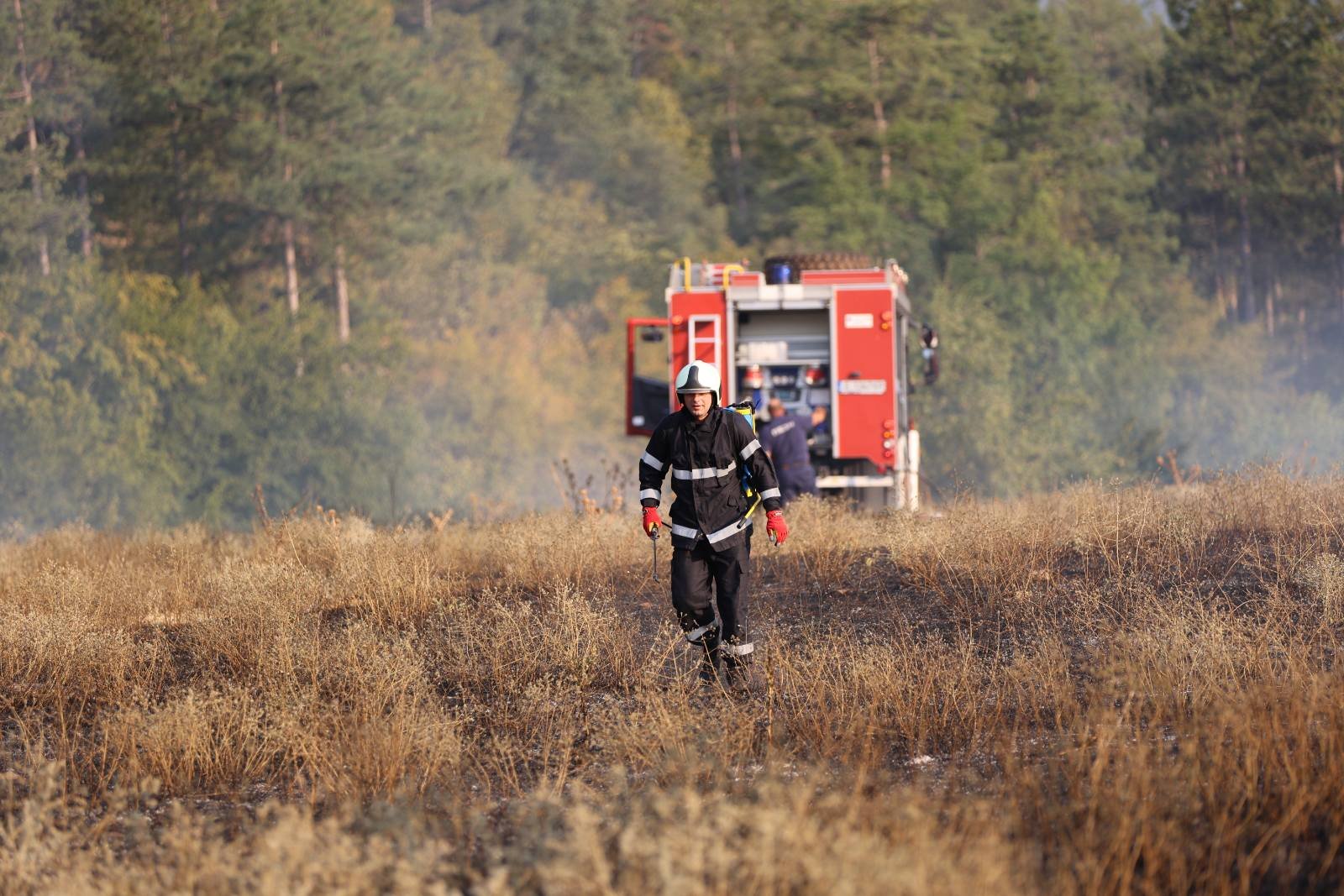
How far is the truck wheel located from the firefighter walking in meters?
7.79

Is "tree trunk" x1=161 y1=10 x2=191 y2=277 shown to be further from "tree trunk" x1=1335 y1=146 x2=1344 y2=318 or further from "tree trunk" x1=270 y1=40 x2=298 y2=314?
"tree trunk" x1=1335 y1=146 x2=1344 y2=318

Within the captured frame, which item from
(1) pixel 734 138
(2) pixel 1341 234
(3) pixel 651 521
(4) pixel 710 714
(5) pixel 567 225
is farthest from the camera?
(1) pixel 734 138

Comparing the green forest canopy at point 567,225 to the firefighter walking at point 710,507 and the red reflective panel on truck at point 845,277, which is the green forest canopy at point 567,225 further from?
the firefighter walking at point 710,507

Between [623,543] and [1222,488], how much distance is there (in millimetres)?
4273

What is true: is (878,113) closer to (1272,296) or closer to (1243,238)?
(1243,238)

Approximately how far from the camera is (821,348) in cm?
1569

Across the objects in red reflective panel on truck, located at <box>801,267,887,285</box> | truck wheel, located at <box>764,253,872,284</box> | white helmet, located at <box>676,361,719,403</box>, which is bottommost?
white helmet, located at <box>676,361,719,403</box>

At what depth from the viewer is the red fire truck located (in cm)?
1502

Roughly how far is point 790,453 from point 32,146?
68.2 feet

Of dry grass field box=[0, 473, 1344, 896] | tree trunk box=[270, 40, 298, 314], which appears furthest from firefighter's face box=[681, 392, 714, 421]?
tree trunk box=[270, 40, 298, 314]

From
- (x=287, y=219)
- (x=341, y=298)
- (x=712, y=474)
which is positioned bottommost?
(x=712, y=474)

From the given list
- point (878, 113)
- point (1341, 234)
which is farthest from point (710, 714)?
point (1341, 234)

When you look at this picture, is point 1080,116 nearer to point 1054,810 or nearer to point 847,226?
point 847,226

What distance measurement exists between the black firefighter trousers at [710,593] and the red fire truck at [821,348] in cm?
701
